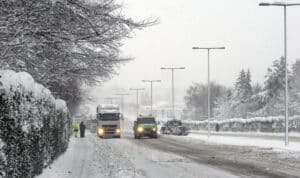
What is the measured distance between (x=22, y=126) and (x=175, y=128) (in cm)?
5548

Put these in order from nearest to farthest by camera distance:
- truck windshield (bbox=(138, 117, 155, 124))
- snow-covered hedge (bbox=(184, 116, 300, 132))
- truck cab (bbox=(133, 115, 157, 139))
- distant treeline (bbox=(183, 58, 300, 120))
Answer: truck cab (bbox=(133, 115, 157, 139)), truck windshield (bbox=(138, 117, 155, 124)), snow-covered hedge (bbox=(184, 116, 300, 132)), distant treeline (bbox=(183, 58, 300, 120))

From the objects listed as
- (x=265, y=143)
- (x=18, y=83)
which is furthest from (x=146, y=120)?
(x=18, y=83)

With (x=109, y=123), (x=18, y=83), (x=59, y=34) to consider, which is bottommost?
(x=109, y=123)

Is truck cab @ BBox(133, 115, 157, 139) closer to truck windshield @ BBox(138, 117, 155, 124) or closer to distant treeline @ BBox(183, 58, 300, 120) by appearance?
truck windshield @ BBox(138, 117, 155, 124)

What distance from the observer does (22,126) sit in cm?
1265

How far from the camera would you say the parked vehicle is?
66.4 metres

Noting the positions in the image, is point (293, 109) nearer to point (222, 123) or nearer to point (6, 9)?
point (222, 123)

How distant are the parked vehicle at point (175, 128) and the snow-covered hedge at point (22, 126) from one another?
48.6m

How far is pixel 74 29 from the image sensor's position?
1538cm

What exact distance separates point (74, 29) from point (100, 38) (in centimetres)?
140

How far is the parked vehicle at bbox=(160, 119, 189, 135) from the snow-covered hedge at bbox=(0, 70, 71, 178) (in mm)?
48562

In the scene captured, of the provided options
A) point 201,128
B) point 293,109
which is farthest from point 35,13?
point 293,109

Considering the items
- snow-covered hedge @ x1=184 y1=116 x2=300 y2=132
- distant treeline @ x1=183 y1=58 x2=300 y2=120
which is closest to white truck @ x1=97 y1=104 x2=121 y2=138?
snow-covered hedge @ x1=184 y1=116 x2=300 y2=132

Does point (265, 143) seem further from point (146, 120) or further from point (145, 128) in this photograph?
point (146, 120)
